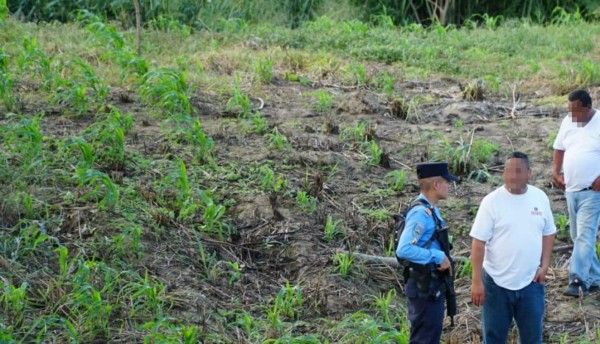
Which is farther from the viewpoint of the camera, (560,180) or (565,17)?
(565,17)

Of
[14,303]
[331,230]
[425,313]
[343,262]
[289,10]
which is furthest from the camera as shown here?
[289,10]

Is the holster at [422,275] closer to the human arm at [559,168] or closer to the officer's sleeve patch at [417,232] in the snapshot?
the officer's sleeve patch at [417,232]

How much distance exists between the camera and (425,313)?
5.41 metres

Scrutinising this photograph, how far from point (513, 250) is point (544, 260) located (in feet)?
0.77

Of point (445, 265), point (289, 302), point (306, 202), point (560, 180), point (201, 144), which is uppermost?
point (445, 265)

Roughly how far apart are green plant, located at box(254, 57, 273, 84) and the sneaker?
15.2 ft

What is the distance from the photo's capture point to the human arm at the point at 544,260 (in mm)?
5383

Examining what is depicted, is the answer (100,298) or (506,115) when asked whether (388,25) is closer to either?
(506,115)

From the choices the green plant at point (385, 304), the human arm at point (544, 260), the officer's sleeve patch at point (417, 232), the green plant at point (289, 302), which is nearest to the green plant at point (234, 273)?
the green plant at point (289, 302)

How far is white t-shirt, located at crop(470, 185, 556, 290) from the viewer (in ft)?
17.4

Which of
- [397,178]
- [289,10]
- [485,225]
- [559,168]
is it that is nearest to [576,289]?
[559,168]

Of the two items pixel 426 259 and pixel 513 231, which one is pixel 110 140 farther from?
pixel 513 231

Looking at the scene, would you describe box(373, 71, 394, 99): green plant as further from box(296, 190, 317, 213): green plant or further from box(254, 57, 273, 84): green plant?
box(296, 190, 317, 213): green plant

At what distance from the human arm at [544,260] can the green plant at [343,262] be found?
168 cm
